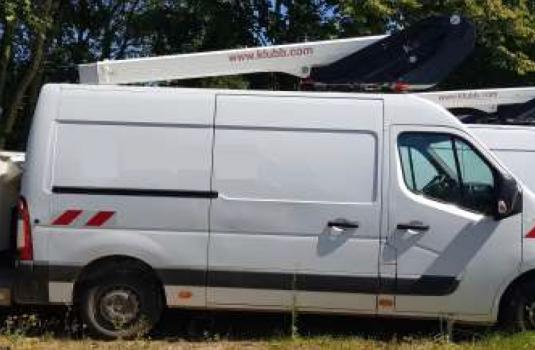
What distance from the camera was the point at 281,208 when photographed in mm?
8320

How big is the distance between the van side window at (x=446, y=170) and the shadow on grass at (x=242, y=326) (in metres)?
1.17

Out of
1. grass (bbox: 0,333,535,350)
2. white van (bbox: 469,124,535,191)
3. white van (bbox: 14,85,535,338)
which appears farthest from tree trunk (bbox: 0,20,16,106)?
grass (bbox: 0,333,535,350)

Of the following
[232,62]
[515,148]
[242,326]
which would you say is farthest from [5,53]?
[242,326]

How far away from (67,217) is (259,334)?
2.13 m

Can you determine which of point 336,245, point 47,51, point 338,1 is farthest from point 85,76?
point 47,51

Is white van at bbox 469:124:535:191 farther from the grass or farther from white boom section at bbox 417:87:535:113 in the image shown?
the grass

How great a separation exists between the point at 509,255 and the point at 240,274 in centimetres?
236

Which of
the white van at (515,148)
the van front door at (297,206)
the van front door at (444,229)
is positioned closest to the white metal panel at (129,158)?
the van front door at (297,206)

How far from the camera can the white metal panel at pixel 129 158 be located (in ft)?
27.5

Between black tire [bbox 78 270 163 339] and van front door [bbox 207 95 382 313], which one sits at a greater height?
van front door [bbox 207 95 382 313]

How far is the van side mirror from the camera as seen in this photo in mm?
8273

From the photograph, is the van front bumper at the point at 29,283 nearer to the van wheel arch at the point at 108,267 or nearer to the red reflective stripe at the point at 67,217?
the van wheel arch at the point at 108,267

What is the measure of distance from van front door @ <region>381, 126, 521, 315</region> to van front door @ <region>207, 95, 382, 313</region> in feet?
0.72

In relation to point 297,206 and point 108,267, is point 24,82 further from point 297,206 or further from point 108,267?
point 297,206
